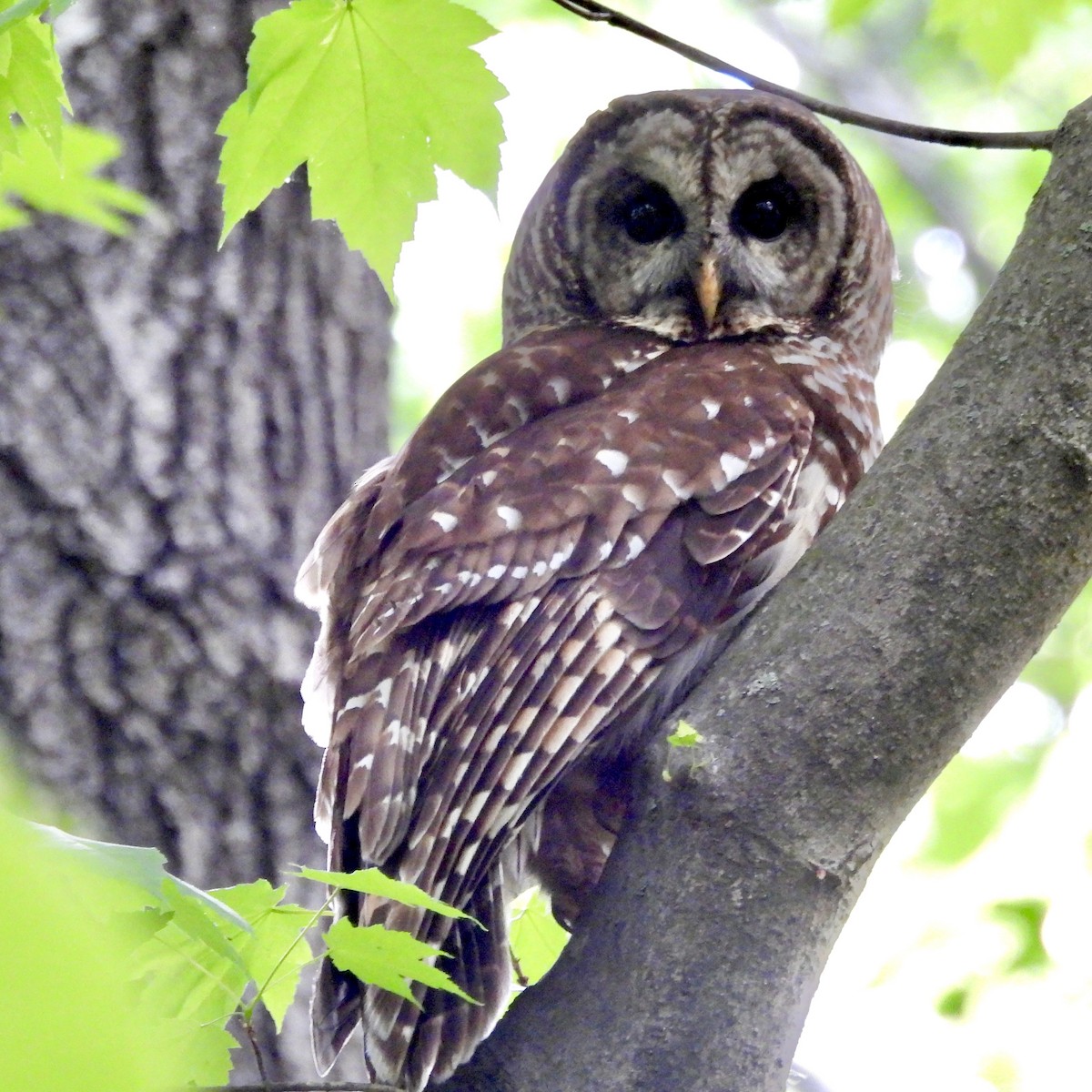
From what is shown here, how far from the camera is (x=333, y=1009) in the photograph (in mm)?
1837

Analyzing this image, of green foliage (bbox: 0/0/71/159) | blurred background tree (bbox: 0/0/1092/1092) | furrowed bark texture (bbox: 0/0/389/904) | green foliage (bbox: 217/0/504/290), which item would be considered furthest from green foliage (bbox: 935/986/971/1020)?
green foliage (bbox: 0/0/71/159)

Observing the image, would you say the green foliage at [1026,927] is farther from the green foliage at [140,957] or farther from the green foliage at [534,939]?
the green foliage at [140,957]

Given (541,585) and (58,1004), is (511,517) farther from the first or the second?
(58,1004)

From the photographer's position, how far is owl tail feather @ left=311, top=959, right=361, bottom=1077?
1815 millimetres

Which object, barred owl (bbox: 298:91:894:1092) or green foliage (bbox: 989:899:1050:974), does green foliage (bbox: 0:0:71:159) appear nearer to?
barred owl (bbox: 298:91:894:1092)

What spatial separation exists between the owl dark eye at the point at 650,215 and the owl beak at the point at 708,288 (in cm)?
20

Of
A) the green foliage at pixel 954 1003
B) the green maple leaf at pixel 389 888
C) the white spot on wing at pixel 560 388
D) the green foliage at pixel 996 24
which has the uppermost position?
the green foliage at pixel 996 24

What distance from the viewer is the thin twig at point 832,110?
5.17 feet

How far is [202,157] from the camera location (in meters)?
3.28

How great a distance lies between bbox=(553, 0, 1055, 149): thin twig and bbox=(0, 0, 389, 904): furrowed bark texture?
1.61 meters

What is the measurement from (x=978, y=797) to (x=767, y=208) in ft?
7.26

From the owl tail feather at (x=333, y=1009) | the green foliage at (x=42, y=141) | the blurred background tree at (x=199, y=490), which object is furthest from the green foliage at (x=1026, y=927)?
the green foliage at (x=42, y=141)

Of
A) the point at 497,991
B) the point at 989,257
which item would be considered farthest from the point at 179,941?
the point at 989,257

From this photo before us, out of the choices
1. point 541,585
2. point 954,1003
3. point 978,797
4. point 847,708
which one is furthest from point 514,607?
point 978,797
